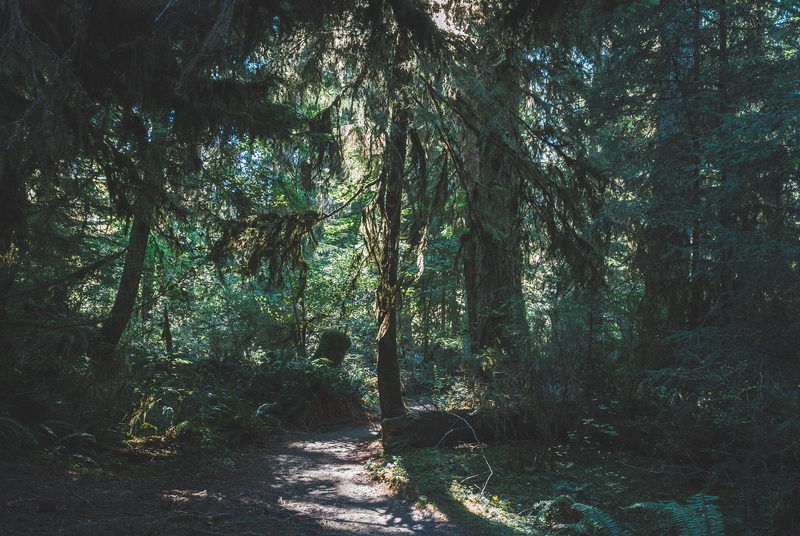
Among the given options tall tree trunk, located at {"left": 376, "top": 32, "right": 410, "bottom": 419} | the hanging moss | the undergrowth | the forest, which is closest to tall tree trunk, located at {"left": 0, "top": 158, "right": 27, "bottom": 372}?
the forest

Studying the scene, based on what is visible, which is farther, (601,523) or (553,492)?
(553,492)

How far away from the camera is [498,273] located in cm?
924

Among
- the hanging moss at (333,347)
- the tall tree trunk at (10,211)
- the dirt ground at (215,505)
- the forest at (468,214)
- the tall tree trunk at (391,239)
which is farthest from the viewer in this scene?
the hanging moss at (333,347)

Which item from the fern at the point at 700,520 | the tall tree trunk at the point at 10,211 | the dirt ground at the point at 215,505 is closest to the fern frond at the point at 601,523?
the fern at the point at 700,520

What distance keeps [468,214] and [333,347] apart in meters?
8.38

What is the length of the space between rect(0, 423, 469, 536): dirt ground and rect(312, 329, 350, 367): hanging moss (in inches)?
272

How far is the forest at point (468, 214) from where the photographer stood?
551 cm

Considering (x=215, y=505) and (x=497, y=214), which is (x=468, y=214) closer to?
(x=497, y=214)

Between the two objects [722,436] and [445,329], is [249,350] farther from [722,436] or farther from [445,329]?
[722,436]

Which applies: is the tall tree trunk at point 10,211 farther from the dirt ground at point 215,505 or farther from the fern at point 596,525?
the fern at point 596,525

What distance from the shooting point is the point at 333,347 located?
16.1 meters

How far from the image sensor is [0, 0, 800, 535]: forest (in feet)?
18.1

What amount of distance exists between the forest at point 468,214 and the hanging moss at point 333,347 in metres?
4.00

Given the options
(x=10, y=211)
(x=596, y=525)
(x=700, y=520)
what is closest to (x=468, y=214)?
(x=596, y=525)
